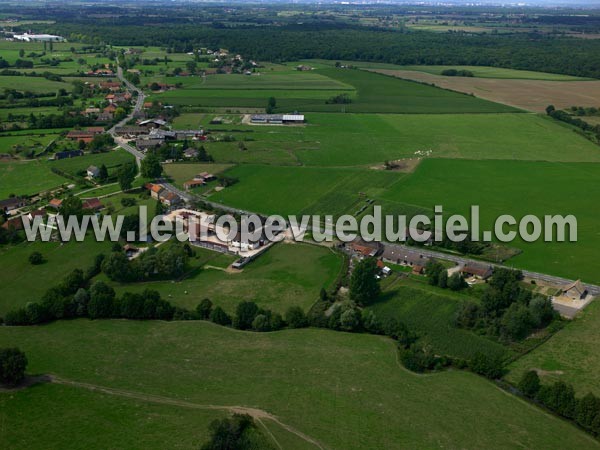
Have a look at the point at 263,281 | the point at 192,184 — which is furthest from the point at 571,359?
Result: the point at 192,184

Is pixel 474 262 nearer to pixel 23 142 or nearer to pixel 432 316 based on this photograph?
pixel 432 316

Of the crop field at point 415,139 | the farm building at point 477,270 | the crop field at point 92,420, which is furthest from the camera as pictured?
the crop field at point 415,139

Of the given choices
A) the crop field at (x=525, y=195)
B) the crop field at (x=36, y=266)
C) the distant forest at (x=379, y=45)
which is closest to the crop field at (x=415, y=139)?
the crop field at (x=525, y=195)

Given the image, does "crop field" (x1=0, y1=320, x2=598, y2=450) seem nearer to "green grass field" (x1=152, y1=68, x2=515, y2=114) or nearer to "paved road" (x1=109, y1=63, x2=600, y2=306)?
"paved road" (x1=109, y1=63, x2=600, y2=306)

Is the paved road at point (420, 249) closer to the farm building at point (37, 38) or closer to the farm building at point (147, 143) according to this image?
the farm building at point (147, 143)

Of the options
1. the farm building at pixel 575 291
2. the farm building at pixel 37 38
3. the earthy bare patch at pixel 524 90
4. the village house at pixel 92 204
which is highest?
the farm building at pixel 37 38

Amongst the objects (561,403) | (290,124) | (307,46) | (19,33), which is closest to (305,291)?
(561,403)

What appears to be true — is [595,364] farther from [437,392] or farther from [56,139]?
[56,139]

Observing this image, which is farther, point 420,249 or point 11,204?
point 11,204
